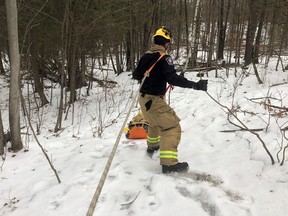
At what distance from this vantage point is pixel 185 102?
25.4ft

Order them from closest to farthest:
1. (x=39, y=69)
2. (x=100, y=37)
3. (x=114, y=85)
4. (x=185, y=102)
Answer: (x=185, y=102), (x=100, y=37), (x=39, y=69), (x=114, y=85)

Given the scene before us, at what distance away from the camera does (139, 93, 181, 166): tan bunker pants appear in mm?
3652

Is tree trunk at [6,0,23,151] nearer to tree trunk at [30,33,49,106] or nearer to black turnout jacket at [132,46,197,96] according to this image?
black turnout jacket at [132,46,197,96]

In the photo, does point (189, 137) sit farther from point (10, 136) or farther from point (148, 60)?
point (10, 136)

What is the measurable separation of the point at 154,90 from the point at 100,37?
6.62m

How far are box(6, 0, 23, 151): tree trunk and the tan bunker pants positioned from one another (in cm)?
219

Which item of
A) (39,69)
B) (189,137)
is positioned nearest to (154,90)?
(189,137)

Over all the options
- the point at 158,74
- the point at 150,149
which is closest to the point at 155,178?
the point at 150,149

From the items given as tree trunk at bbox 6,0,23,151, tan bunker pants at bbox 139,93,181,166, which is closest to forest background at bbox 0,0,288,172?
tree trunk at bbox 6,0,23,151

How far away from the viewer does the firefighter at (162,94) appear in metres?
3.62

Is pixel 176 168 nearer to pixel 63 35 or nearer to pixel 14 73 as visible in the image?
pixel 14 73

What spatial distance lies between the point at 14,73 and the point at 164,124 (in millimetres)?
2649

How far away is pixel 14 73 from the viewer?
461 centimetres

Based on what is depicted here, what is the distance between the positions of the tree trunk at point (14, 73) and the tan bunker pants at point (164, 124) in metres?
2.19
